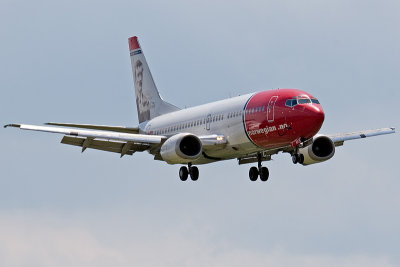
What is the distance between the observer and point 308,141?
68750mm

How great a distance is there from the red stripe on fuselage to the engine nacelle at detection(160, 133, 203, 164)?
3479mm

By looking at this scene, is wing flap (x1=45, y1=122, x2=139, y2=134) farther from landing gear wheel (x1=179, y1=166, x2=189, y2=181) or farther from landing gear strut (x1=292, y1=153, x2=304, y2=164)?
landing gear strut (x1=292, y1=153, x2=304, y2=164)

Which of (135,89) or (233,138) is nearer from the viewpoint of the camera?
(233,138)

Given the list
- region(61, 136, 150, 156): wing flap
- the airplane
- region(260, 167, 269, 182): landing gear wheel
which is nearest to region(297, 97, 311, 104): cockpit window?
the airplane

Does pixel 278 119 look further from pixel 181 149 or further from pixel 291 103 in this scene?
pixel 181 149

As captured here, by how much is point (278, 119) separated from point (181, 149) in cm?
653

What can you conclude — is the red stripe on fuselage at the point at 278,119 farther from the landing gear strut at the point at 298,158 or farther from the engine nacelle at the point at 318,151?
the engine nacelle at the point at 318,151

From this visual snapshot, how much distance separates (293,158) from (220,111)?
5.97m

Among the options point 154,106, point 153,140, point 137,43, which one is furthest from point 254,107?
point 137,43

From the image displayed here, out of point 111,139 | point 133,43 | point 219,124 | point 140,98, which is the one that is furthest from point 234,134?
point 133,43

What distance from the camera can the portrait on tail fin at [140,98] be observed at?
87.3 m

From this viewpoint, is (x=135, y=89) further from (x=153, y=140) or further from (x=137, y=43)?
(x=153, y=140)

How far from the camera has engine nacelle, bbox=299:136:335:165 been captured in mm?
73125

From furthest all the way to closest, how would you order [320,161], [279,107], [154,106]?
[154,106] < [320,161] < [279,107]
